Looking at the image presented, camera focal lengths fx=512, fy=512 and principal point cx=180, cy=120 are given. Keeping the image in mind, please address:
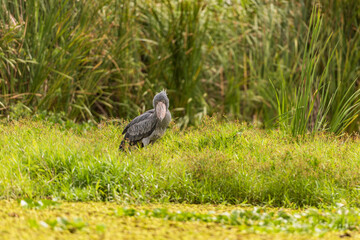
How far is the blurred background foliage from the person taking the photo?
22.3ft

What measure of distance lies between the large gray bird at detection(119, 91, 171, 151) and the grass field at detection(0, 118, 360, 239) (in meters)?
0.15

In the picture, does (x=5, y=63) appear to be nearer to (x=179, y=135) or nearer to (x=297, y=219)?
(x=179, y=135)

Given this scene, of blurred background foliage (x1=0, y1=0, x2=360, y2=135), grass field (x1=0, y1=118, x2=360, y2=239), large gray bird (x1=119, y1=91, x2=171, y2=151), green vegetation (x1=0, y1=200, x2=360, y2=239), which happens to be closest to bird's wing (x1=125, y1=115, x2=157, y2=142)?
large gray bird (x1=119, y1=91, x2=171, y2=151)

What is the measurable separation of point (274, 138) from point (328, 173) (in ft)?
4.23

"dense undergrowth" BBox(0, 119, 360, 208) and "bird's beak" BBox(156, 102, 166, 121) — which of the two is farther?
"bird's beak" BBox(156, 102, 166, 121)

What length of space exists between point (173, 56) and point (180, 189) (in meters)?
3.87

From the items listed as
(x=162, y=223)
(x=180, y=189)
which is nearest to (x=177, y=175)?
(x=180, y=189)

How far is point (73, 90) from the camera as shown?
23.6ft

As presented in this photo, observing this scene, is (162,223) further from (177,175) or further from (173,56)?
(173,56)

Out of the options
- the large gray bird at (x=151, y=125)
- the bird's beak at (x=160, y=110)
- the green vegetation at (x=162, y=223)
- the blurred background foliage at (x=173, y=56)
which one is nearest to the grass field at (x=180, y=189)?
the green vegetation at (x=162, y=223)

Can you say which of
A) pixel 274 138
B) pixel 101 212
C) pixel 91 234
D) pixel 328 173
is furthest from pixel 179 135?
pixel 91 234

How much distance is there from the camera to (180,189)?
4297 mm

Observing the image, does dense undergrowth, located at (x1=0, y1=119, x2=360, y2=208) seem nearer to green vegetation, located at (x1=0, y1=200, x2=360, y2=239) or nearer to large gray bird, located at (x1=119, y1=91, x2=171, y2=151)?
large gray bird, located at (x1=119, y1=91, x2=171, y2=151)

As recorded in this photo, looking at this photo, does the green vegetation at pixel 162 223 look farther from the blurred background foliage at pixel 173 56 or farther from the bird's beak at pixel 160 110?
the blurred background foliage at pixel 173 56
